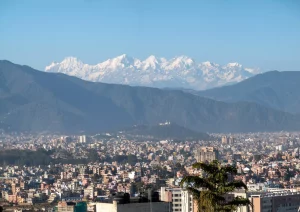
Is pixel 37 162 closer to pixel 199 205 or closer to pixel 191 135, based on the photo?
pixel 191 135

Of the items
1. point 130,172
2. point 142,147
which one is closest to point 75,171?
point 130,172

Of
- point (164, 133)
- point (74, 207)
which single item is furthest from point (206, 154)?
point (164, 133)

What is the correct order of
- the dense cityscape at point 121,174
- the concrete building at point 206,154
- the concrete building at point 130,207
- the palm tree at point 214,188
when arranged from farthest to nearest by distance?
the concrete building at point 206,154
the dense cityscape at point 121,174
the concrete building at point 130,207
the palm tree at point 214,188

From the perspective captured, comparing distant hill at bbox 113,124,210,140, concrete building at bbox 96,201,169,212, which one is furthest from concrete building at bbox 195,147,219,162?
concrete building at bbox 96,201,169,212

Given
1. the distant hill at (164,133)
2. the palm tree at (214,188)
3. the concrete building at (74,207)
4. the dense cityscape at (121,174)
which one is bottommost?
the palm tree at (214,188)

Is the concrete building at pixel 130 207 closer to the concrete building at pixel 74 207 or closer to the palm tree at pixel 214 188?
the palm tree at pixel 214 188

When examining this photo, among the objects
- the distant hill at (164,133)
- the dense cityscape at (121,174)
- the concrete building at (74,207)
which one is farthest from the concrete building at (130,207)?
the distant hill at (164,133)
